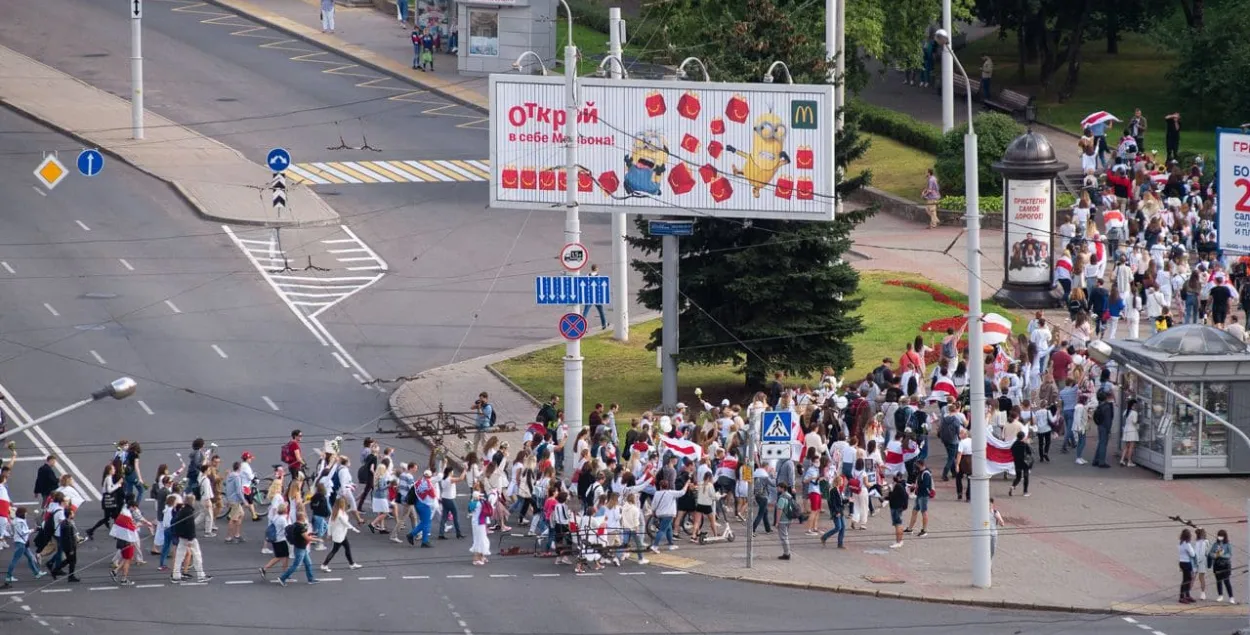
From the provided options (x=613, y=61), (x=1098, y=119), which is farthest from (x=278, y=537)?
(x=1098, y=119)

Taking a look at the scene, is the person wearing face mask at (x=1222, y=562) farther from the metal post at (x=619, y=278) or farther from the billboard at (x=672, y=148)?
the metal post at (x=619, y=278)

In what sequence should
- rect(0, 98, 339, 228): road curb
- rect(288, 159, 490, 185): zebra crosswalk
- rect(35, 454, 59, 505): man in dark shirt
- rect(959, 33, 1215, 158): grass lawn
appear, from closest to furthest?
rect(35, 454, 59, 505): man in dark shirt → rect(0, 98, 339, 228): road curb → rect(288, 159, 490, 185): zebra crosswalk → rect(959, 33, 1215, 158): grass lawn

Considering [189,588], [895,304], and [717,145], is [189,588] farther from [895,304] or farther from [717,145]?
[895,304]

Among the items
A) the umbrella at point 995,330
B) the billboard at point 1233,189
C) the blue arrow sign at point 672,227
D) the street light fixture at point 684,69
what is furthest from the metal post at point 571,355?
the billboard at point 1233,189

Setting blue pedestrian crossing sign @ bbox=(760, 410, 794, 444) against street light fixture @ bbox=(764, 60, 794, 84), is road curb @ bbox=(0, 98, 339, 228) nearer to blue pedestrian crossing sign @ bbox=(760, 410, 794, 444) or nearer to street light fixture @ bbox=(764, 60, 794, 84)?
street light fixture @ bbox=(764, 60, 794, 84)

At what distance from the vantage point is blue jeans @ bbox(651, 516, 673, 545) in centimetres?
3534

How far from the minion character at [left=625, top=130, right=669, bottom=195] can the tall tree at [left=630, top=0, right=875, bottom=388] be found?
2.54 meters

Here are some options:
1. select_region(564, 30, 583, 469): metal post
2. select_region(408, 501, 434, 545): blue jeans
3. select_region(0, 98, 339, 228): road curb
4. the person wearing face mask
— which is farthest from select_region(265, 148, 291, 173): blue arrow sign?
the person wearing face mask

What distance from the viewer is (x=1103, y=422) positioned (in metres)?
39.4

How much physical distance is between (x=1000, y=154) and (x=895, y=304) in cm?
939

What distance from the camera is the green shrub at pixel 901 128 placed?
6562 centimetres

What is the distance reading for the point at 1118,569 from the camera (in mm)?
34094

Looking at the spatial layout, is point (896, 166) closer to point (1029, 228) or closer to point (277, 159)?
point (1029, 228)

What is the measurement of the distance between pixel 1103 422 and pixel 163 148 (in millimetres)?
35323
